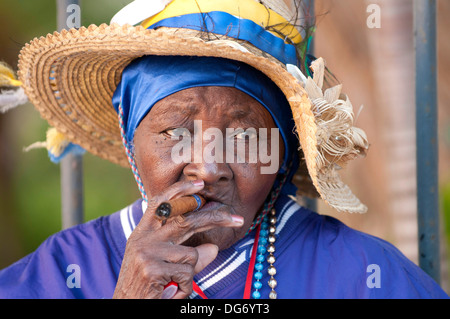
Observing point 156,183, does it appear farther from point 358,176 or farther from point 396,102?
point 358,176

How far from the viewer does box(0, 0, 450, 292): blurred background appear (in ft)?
15.1

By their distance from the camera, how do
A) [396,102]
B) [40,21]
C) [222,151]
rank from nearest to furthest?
[222,151], [396,102], [40,21]

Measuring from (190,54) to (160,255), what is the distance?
0.69 meters

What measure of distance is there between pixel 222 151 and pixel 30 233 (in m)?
4.08

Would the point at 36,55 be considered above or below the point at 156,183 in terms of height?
above

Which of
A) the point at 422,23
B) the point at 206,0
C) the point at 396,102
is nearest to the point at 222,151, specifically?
the point at 206,0

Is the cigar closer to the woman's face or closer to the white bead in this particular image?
the woman's face

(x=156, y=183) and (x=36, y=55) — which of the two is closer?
(x=156, y=183)

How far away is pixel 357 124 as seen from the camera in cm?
506

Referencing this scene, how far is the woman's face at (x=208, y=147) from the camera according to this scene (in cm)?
192

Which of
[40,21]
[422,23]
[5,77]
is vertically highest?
[40,21]

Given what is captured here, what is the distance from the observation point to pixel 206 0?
206 centimetres

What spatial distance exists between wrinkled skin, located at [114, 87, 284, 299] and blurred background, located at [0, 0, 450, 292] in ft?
9.31

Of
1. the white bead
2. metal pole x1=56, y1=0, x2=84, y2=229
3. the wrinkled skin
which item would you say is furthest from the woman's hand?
metal pole x1=56, y1=0, x2=84, y2=229
